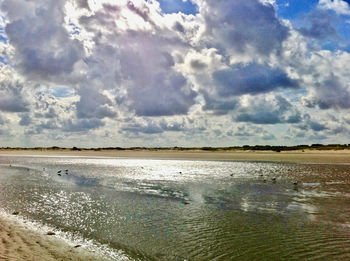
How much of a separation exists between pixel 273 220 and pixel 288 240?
3.15 metres

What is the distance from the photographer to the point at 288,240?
1186cm

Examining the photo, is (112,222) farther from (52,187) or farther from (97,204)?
(52,187)

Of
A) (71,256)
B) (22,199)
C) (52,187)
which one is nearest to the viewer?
(71,256)

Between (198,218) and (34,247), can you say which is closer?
(34,247)

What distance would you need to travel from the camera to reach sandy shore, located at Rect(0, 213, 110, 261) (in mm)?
9531

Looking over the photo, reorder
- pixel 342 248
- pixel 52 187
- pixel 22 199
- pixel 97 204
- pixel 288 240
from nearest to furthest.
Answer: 1. pixel 342 248
2. pixel 288 240
3. pixel 97 204
4. pixel 22 199
5. pixel 52 187

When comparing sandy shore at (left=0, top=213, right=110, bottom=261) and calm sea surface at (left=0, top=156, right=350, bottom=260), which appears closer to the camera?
sandy shore at (left=0, top=213, right=110, bottom=261)

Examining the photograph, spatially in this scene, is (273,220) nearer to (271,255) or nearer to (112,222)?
(271,255)

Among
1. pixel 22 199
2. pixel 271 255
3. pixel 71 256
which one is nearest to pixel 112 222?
pixel 71 256

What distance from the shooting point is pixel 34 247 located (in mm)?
10578

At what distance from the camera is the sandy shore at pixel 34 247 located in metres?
9.53

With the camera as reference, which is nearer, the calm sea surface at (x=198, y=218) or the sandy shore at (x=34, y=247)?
the sandy shore at (x=34, y=247)

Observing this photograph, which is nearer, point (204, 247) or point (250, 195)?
point (204, 247)

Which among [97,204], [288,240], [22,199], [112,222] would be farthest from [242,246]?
[22,199]
